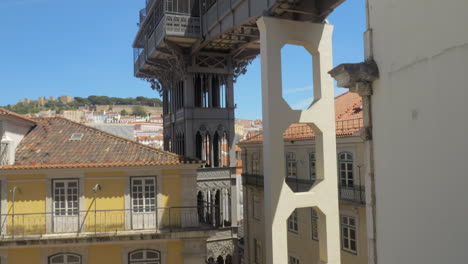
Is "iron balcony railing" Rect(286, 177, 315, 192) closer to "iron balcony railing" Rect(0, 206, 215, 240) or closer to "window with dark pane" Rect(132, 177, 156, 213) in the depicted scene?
"iron balcony railing" Rect(0, 206, 215, 240)

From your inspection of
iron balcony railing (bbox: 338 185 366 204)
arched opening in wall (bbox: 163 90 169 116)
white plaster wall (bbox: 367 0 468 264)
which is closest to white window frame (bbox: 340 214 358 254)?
iron balcony railing (bbox: 338 185 366 204)

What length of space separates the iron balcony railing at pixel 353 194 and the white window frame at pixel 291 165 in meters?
4.64

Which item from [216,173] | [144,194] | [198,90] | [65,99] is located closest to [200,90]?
[198,90]

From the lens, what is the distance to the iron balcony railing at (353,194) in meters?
16.4

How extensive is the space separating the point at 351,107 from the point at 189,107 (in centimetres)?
880

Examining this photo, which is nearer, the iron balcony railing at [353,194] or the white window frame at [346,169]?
the iron balcony railing at [353,194]

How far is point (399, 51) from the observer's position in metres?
4.55

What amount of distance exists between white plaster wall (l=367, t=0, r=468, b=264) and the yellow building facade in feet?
35.1

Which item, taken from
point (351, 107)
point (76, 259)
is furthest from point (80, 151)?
point (351, 107)

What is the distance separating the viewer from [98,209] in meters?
14.8

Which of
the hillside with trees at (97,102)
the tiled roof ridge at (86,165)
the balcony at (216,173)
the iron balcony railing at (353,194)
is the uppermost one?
the hillside with trees at (97,102)

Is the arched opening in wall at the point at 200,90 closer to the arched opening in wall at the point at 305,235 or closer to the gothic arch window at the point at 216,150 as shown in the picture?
the gothic arch window at the point at 216,150

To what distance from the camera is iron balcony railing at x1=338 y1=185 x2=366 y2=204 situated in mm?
16359

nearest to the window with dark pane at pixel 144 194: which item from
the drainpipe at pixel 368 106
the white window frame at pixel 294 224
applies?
the white window frame at pixel 294 224
